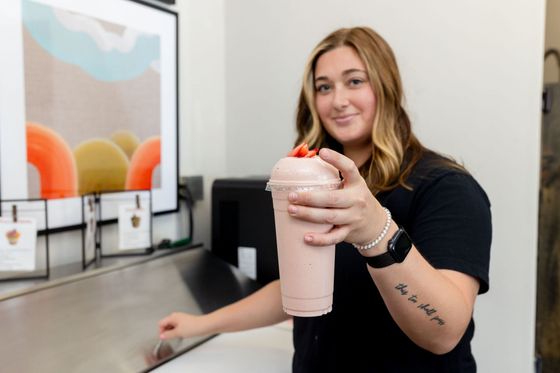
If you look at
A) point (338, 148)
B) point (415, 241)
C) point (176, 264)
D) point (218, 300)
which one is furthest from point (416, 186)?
point (176, 264)

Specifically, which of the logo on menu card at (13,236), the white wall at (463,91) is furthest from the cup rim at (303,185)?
the white wall at (463,91)

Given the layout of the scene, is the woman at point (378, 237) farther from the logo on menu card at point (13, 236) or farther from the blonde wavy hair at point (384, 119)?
the logo on menu card at point (13, 236)

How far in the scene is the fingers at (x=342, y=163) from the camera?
1.86ft

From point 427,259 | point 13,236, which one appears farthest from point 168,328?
point 427,259

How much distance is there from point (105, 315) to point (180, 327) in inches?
8.0

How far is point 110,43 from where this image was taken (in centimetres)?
152

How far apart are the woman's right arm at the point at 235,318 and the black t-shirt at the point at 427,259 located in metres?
0.10

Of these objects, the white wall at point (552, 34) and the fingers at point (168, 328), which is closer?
the fingers at point (168, 328)

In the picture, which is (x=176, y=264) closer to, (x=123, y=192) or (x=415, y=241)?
(x=123, y=192)

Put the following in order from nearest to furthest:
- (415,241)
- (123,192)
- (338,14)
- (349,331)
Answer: (415,241) → (349,331) → (123,192) → (338,14)

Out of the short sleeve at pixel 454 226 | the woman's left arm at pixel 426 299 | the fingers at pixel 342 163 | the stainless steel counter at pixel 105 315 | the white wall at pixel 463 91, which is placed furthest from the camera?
the white wall at pixel 463 91

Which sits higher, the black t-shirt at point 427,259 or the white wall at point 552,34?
the white wall at point 552,34

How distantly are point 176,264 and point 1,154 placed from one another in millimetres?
631

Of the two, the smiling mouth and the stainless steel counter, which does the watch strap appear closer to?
the smiling mouth
